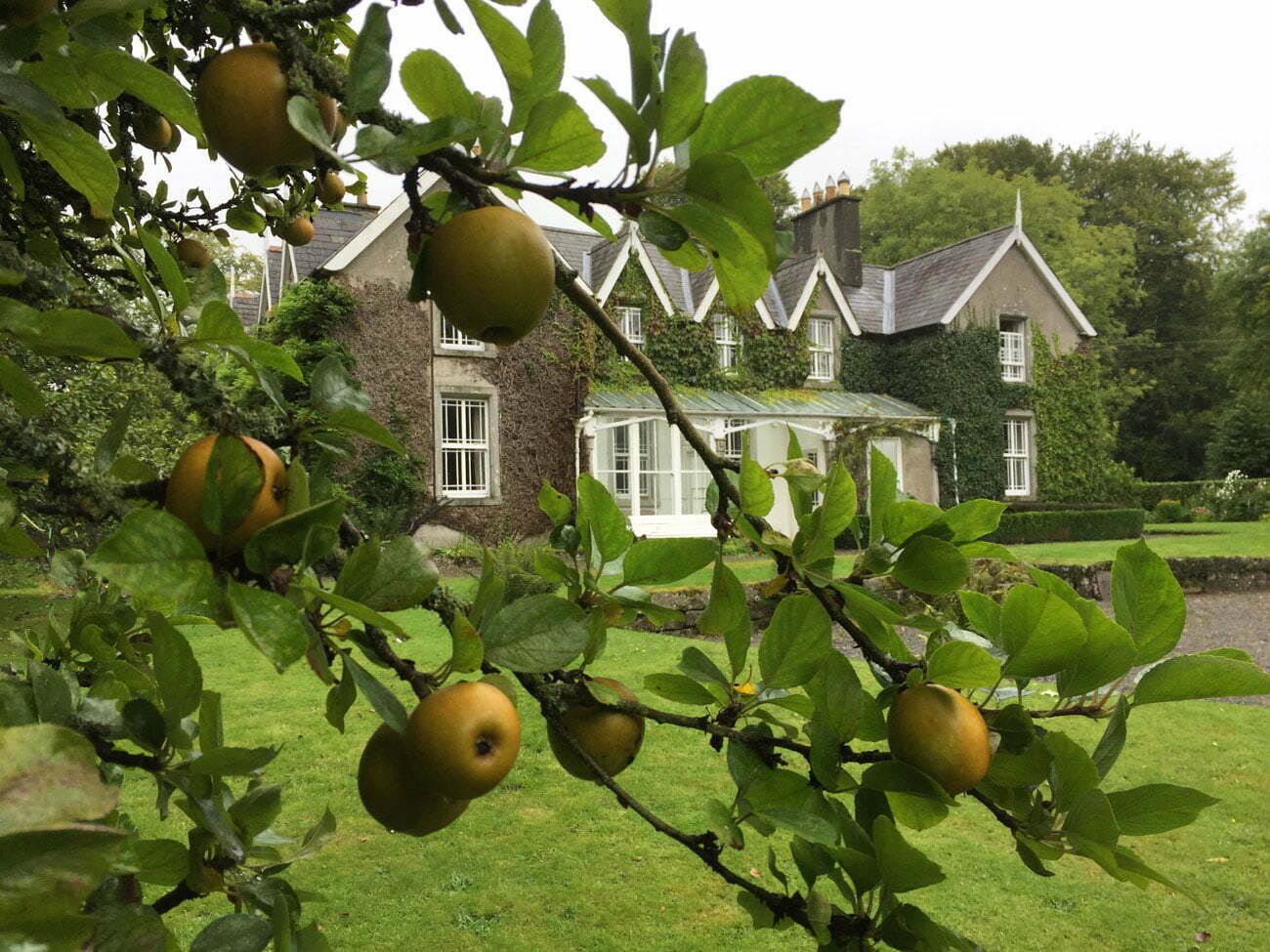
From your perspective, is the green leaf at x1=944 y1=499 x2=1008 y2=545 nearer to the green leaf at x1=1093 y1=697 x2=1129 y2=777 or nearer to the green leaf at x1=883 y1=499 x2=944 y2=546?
the green leaf at x1=883 y1=499 x2=944 y2=546

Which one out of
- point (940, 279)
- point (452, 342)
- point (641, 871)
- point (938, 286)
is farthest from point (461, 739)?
point (940, 279)

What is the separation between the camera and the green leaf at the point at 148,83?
0.68 metres

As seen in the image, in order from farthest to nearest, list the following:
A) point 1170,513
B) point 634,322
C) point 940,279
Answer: point 1170,513 → point 940,279 → point 634,322

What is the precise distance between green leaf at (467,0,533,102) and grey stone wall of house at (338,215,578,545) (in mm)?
15396

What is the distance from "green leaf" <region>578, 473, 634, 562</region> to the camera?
38.8 inches

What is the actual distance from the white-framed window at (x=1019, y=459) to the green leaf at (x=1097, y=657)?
23.1 meters

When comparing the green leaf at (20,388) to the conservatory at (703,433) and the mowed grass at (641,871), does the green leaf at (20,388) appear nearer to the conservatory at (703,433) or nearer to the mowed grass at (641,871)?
the mowed grass at (641,871)

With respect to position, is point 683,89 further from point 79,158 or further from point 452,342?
point 452,342

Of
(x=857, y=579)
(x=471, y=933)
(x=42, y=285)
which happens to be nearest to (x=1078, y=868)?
(x=471, y=933)

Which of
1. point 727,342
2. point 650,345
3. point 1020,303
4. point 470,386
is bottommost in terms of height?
point 470,386

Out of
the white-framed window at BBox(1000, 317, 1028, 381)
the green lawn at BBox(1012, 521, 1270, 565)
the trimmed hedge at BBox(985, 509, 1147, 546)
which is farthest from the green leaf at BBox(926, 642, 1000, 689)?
the white-framed window at BBox(1000, 317, 1028, 381)

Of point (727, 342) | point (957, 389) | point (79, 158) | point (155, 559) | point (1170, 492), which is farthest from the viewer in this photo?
point (1170, 492)

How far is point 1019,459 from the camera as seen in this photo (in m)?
22.2

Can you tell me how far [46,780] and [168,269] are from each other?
0.56m
